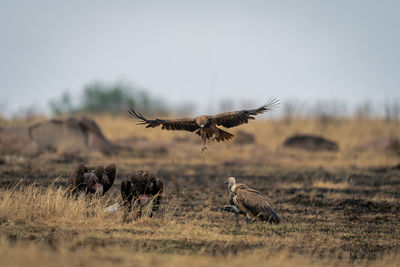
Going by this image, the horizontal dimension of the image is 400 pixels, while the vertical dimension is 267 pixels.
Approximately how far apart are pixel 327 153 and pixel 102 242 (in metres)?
18.7

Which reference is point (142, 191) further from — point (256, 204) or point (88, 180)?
point (256, 204)

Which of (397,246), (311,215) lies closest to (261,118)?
(311,215)

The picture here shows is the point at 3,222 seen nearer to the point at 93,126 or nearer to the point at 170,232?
the point at 170,232

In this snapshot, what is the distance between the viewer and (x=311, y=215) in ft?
31.4

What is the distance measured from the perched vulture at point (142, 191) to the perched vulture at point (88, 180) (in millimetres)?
666

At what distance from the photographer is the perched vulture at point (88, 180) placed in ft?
27.6

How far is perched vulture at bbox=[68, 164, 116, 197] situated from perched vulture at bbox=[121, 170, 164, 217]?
0.67 m

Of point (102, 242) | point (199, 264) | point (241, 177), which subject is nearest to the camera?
point (199, 264)

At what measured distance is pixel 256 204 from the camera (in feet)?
26.2

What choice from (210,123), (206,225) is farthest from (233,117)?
(206,225)

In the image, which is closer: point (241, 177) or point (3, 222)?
point (3, 222)

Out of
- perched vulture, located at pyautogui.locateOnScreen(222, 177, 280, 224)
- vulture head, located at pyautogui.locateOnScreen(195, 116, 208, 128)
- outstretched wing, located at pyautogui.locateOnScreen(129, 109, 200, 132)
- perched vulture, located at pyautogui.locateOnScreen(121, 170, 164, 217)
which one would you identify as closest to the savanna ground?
perched vulture, located at pyautogui.locateOnScreen(222, 177, 280, 224)

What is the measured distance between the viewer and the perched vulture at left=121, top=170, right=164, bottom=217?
7.91 meters

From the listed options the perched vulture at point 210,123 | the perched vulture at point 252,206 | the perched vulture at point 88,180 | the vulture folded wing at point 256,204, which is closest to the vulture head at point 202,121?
the perched vulture at point 210,123
